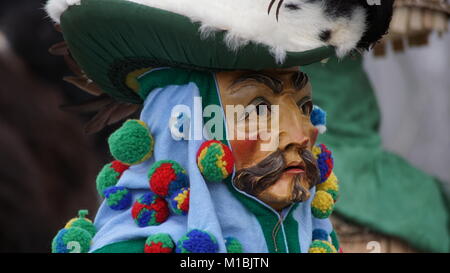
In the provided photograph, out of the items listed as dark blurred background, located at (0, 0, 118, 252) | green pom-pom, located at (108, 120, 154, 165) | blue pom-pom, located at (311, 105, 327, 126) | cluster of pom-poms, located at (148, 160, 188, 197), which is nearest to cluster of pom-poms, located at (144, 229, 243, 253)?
cluster of pom-poms, located at (148, 160, 188, 197)

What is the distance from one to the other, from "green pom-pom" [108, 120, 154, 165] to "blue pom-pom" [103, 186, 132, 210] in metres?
0.09

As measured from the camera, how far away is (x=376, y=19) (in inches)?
77.1

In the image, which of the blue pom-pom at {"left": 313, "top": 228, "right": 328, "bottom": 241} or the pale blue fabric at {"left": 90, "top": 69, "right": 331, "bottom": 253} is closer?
the pale blue fabric at {"left": 90, "top": 69, "right": 331, "bottom": 253}

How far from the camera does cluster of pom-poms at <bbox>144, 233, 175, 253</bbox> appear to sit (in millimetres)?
1888

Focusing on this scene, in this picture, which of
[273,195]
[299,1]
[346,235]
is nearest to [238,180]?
[273,195]

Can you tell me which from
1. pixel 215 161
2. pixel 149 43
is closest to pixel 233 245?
pixel 215 161

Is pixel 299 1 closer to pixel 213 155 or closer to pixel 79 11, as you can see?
pixel 213 155

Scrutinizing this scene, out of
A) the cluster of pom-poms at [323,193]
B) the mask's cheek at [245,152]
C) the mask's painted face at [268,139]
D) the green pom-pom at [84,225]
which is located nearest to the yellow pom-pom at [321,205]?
the cluster of pom-poms at [323,193]

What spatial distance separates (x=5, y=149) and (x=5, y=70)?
43cm

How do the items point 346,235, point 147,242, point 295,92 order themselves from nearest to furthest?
point 147,242 < point 295,92 < point 346,235

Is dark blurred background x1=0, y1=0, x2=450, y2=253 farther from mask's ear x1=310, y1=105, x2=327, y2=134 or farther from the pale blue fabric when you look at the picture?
mask's ear x1=310, y1=105, x2=327, y2=134

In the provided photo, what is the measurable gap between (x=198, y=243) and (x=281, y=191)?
27 centimetres

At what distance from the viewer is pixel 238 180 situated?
196cm

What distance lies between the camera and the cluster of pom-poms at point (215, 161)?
6.32 feet
